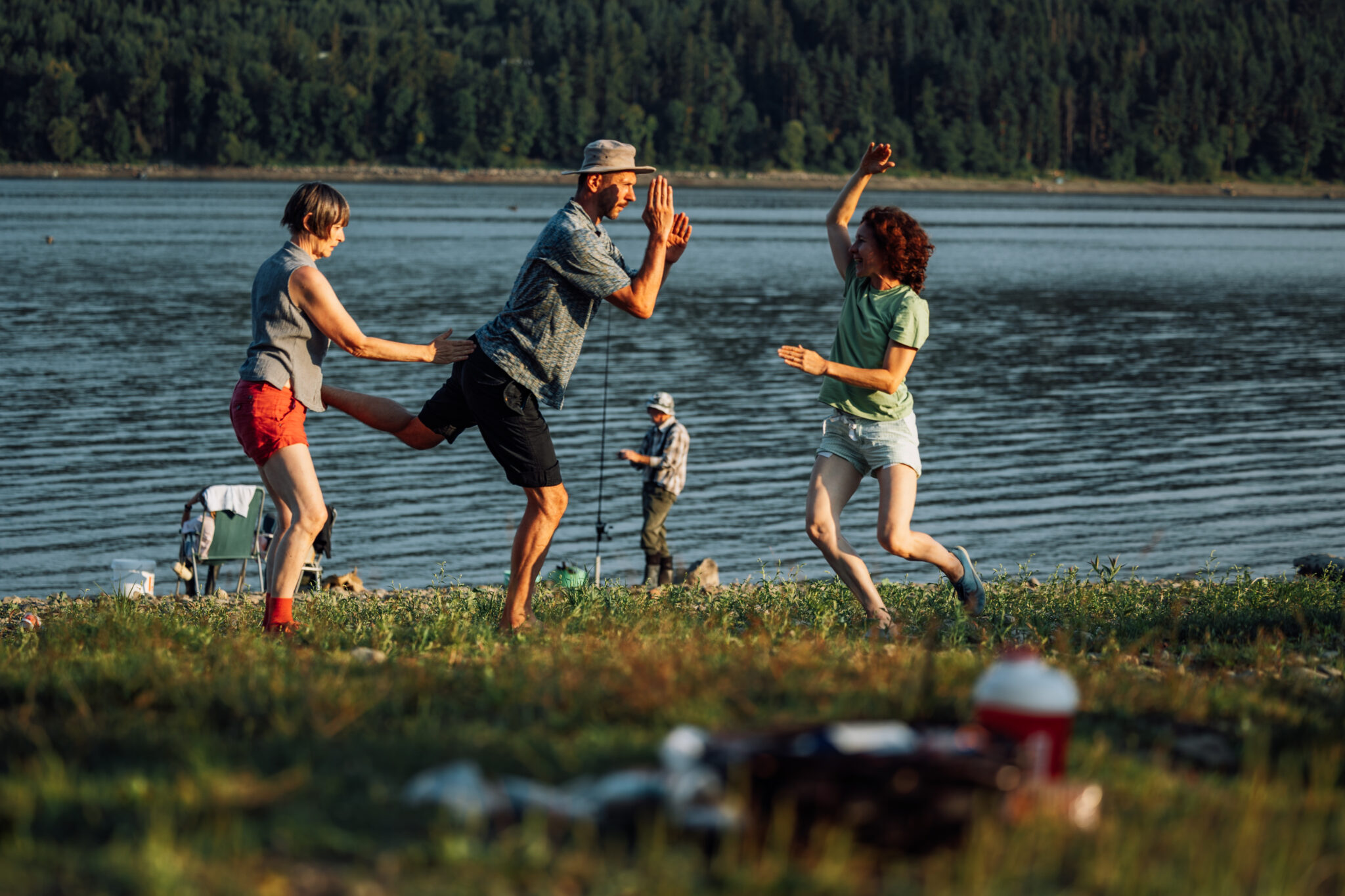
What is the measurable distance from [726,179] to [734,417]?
515 feet

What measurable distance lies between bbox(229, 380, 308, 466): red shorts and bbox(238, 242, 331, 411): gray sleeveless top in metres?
0.05

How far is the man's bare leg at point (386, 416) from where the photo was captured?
6.79m

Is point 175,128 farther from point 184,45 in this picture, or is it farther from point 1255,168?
point 1255,168

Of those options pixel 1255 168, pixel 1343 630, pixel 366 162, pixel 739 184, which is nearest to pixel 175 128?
pixel 366 162

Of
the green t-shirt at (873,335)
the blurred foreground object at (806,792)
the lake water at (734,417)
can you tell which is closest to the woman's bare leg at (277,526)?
the green t-shirt at (873,335)

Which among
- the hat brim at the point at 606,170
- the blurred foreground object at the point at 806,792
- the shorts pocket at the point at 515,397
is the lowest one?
the blurred foreground object at the point at 806,792

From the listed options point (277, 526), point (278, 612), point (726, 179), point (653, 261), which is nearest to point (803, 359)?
point (653, 261)

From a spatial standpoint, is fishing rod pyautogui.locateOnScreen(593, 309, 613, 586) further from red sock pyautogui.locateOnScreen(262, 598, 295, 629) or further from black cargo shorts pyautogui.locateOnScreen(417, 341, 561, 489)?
red sock pyautogui.locateOnScreen(262, 598, 295, 629)

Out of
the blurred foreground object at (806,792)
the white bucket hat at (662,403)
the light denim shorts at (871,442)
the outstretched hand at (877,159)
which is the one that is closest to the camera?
the blurred foreground object at (806,792)

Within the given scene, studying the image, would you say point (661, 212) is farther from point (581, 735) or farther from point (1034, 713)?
point (1034, 713)

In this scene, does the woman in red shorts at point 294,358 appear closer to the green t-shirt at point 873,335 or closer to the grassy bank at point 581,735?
the grassy bank at point 581,735

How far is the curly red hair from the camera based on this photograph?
22.3 feet

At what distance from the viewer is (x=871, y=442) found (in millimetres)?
6906

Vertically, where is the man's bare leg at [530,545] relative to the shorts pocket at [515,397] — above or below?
below
